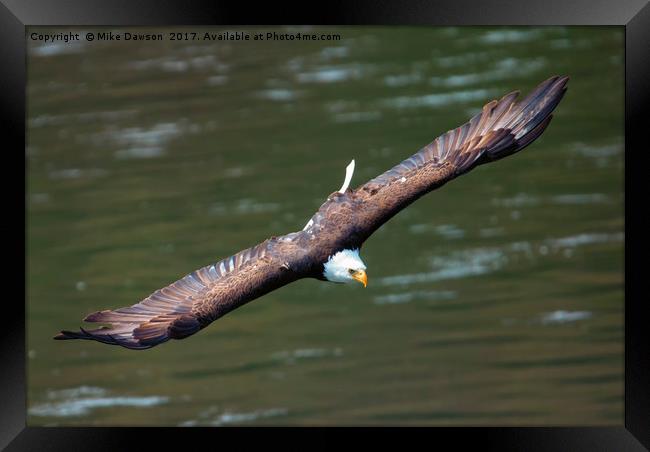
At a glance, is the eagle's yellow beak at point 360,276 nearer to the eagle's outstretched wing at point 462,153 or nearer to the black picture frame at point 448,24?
the eagle's outstretched wing at point 462,153

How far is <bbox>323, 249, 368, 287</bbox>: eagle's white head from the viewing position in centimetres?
982

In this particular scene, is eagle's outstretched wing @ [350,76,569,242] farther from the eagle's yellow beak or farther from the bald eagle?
the eagle's yellow beak

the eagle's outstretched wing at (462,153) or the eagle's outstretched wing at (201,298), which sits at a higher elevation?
the eagle's outstretched wing at (462,153)

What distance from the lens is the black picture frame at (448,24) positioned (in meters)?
9.08

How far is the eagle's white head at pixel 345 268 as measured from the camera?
9820 mm

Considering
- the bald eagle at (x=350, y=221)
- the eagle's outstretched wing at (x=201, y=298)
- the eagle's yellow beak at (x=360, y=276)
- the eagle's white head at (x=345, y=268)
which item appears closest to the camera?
the eagle's outstretched wing at (x=201, y=298)

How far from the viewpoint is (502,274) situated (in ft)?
41.6

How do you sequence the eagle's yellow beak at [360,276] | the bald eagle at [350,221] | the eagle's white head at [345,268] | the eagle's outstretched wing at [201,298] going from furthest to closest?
the eagle's yellow beak at [360,276] → the eagle's white head at [345,268] → the bald eagle at [350,221] → the eagle's outstretched wing at [201,298]

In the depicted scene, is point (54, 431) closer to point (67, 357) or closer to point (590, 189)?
point (67, 357)

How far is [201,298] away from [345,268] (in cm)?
116

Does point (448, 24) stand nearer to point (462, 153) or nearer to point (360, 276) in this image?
point (462, 153)

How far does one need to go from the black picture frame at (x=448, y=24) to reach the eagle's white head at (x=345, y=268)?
43.3 inches

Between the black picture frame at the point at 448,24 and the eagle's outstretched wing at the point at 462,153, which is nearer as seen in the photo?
the black picture frame at the point at 448,24

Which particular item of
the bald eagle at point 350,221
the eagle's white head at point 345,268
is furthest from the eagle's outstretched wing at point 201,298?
the eagle's white head at point 345,268
